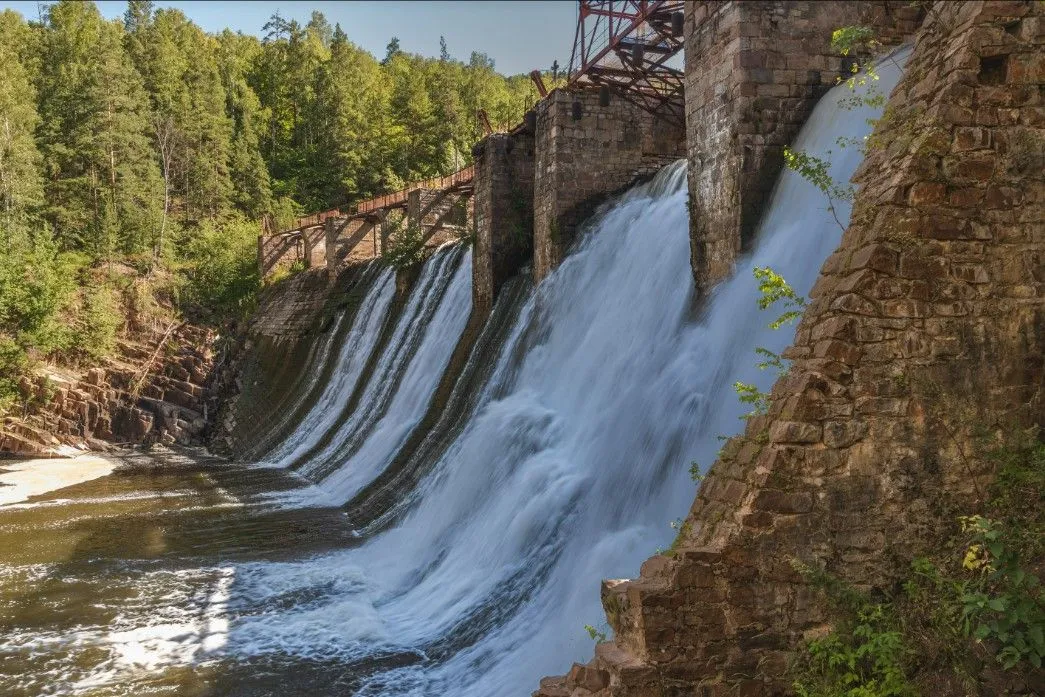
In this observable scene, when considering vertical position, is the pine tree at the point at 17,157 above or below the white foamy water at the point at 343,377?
above

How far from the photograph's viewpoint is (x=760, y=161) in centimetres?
862


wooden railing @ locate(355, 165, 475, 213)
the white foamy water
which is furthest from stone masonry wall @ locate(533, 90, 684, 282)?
wooden railing @ locate(355, 165, 475, 213)

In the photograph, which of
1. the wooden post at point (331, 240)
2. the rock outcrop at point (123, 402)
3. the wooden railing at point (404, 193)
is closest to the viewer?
the rock outcrop at point (123, 402)

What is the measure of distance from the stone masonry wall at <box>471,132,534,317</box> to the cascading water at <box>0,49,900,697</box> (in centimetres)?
190

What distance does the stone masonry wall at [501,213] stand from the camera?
53.6 feet

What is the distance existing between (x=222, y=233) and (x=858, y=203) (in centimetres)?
3806

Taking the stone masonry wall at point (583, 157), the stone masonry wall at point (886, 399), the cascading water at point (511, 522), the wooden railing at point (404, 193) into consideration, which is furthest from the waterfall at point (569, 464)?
the wooden railing at point (404, 193)

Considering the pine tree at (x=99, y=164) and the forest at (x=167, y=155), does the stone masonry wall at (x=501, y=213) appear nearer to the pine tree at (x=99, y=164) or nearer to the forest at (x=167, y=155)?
the forest at (x=167, y=155)

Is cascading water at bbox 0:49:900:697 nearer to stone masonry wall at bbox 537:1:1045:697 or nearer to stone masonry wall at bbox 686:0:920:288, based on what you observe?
stone masonry wall at bbox 686:0:920:288

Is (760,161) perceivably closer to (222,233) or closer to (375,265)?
(375,265)

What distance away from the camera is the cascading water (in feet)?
24.8

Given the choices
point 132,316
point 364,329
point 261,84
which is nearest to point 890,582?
point 364,329

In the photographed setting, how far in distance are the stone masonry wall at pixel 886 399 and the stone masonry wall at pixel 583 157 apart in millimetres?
9741

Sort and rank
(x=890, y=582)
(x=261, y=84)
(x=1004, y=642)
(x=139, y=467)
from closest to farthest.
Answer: (x=1004, y=642) < (x=890, y=582) < (x=139, y=467) < (x=261, y=84)
